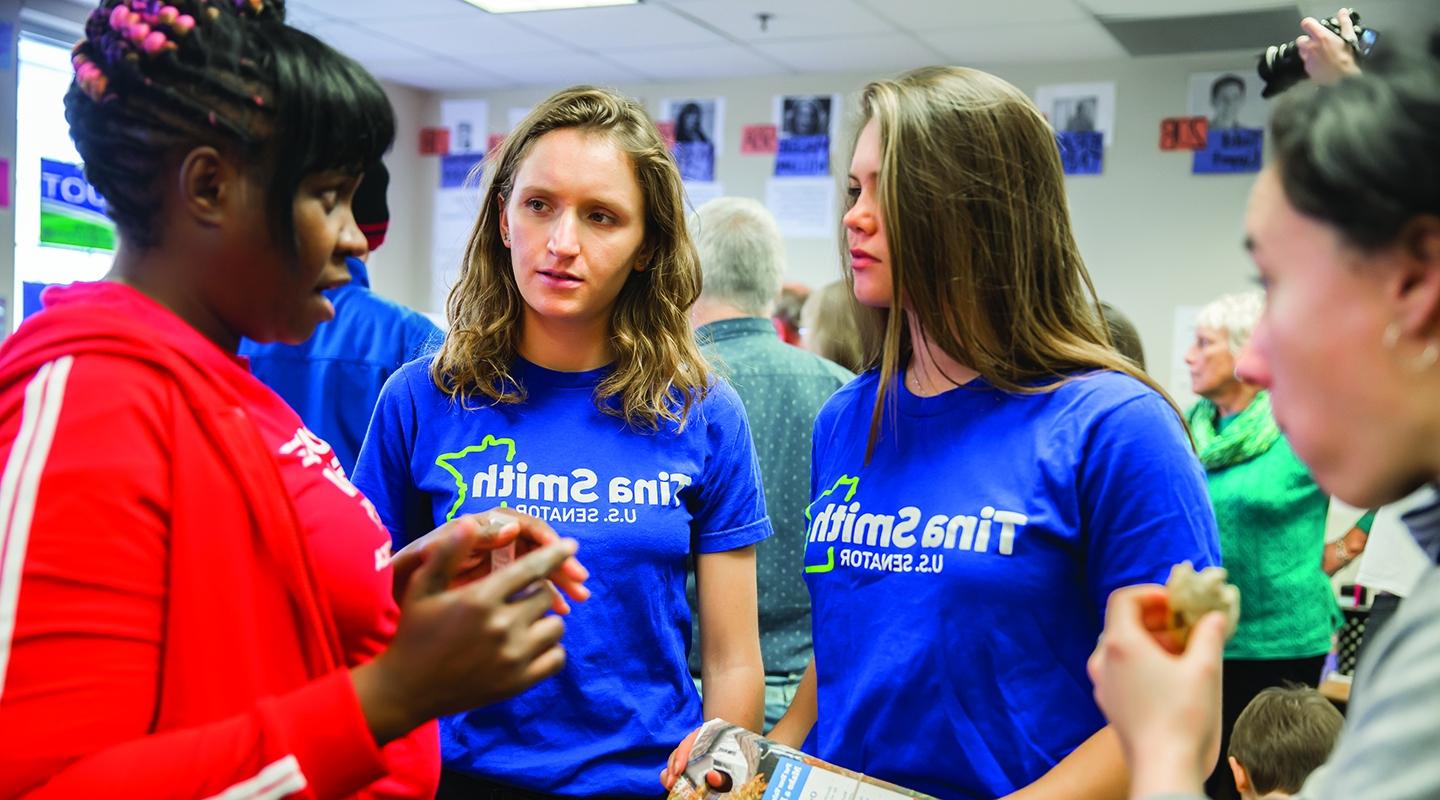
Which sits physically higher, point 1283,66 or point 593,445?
point 1283,66

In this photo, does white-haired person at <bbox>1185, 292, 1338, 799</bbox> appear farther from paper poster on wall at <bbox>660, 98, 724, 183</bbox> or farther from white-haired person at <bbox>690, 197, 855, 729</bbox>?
paper poster on wall at <bbox>660, 98, 724, 183</bbox>

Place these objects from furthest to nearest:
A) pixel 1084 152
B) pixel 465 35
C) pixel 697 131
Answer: pixel 697 131 < pixel 1084 152 < pixel 465 35

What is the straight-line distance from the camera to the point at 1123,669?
0.83 metres

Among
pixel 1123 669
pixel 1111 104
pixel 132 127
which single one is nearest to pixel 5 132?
pixel 132 127

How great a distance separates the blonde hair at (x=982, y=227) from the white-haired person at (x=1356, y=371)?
17.5 inches

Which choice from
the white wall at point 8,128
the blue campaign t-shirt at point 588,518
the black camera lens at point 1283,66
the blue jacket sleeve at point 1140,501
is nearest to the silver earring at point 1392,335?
the blue jacket sleeve at point 1140,501

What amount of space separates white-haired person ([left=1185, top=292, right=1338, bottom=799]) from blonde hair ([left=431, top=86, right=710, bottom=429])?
80.7 inches

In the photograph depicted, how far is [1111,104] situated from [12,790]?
5.43 meters

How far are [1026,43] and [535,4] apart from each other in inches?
83.6

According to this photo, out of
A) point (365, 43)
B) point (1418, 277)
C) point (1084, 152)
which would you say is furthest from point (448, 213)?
point (1418, 277)

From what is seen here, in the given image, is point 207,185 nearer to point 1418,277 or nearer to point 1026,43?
point 1418,277

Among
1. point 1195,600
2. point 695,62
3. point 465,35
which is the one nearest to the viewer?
point 1195,600

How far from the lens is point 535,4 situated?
15.9ft

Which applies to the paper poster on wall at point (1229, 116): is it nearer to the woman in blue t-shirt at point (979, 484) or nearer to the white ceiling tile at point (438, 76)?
the white ceiling tile at point (438, 76)
